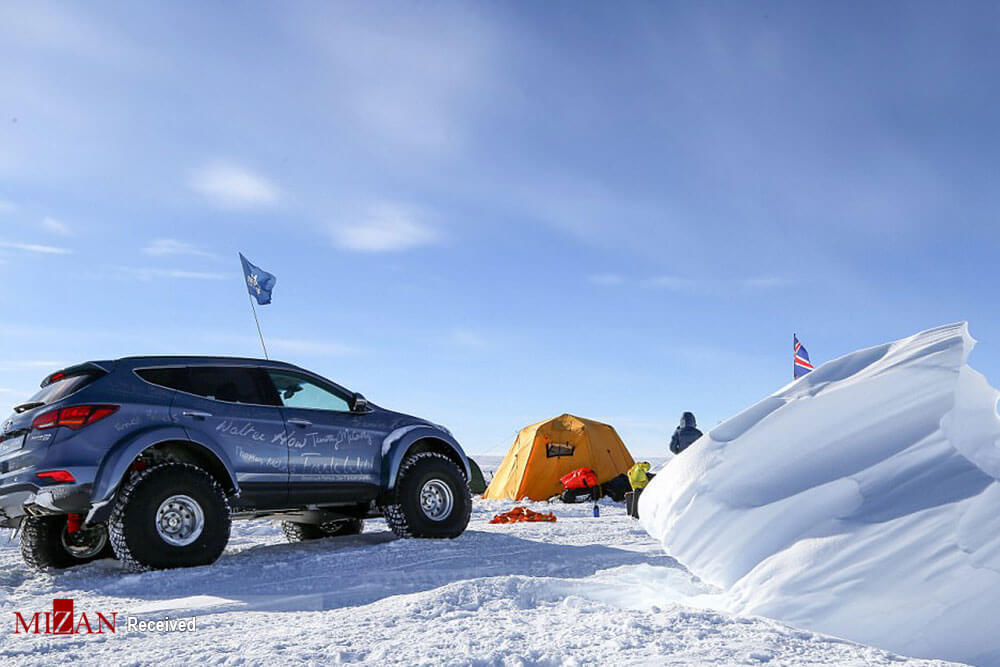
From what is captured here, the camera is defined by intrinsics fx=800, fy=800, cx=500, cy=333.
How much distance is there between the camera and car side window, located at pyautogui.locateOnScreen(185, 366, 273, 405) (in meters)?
7.03

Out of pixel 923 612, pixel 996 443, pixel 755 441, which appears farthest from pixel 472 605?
pixel 996 443

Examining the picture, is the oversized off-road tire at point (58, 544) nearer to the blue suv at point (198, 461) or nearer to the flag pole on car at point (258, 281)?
the blue suv at point (198, 461)

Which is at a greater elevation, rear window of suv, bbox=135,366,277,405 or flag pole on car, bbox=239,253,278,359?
flag pole on car, bbox=239,253,278,359

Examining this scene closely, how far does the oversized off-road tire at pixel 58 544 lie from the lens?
22.3 feet

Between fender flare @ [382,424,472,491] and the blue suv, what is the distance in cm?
1

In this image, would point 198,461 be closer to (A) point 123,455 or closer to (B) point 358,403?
(A) point 123,455

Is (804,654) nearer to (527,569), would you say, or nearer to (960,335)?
(960,335)

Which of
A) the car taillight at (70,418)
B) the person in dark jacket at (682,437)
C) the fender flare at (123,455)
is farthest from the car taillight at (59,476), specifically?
the person in dark jacket at (682,437)

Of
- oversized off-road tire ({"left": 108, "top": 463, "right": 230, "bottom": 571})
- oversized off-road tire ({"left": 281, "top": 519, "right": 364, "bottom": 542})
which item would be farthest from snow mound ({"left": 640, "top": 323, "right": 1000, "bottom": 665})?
oversized off-road tire ({"left": 281, "top": 519, "right": 364, "bottom": 542})

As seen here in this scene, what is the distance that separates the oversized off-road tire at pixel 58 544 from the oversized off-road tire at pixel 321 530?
217 cm

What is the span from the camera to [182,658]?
10.9ft

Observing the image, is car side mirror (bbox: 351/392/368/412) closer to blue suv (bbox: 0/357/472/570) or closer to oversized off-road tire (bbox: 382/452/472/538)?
blue suv (bbox: 0/357/472/570)
